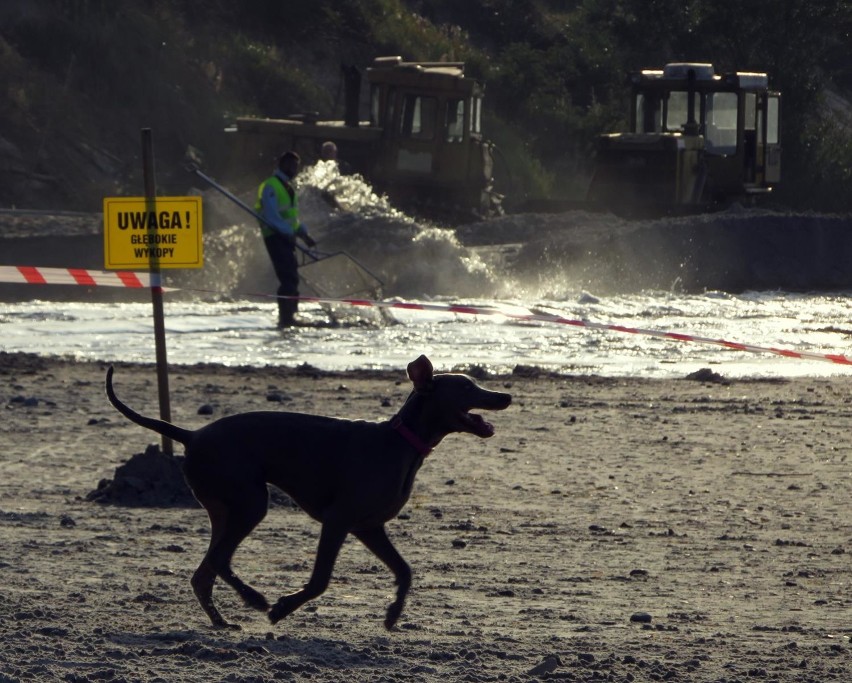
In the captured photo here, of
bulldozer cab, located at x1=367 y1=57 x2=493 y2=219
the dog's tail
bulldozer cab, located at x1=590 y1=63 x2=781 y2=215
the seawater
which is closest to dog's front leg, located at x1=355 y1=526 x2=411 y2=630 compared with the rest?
the dog's tail

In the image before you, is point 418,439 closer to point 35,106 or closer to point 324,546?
point 324,546

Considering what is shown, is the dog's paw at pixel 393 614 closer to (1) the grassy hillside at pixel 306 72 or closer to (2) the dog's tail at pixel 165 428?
(2) the dog's tail at pixel 165 428

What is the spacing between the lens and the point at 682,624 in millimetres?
5602

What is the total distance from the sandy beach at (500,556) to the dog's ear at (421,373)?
88cm

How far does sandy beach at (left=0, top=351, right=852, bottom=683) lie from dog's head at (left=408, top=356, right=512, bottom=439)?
2.43 feet

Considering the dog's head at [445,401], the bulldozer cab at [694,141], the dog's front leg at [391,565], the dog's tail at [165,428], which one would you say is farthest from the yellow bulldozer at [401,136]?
the dog's head at [445,401]

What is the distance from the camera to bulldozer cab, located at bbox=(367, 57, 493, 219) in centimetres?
3003

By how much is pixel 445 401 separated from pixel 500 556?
1.87 meters

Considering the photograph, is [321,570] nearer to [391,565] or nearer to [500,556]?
[391,565]

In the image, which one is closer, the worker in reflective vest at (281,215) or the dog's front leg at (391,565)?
the dog's front leg at (391,565)

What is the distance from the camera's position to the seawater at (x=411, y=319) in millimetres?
15438

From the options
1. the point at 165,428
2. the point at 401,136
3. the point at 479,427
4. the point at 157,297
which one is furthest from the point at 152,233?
the point at 401,136

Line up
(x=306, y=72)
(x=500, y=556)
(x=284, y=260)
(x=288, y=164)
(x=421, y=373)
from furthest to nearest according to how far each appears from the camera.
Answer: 1. (x=306, y=72)
2. (x=284, y=260)
3. (x=288, y=164)
4. (x=500, y=556)
5. (x=421, y=373)

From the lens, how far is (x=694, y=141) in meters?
29.4
